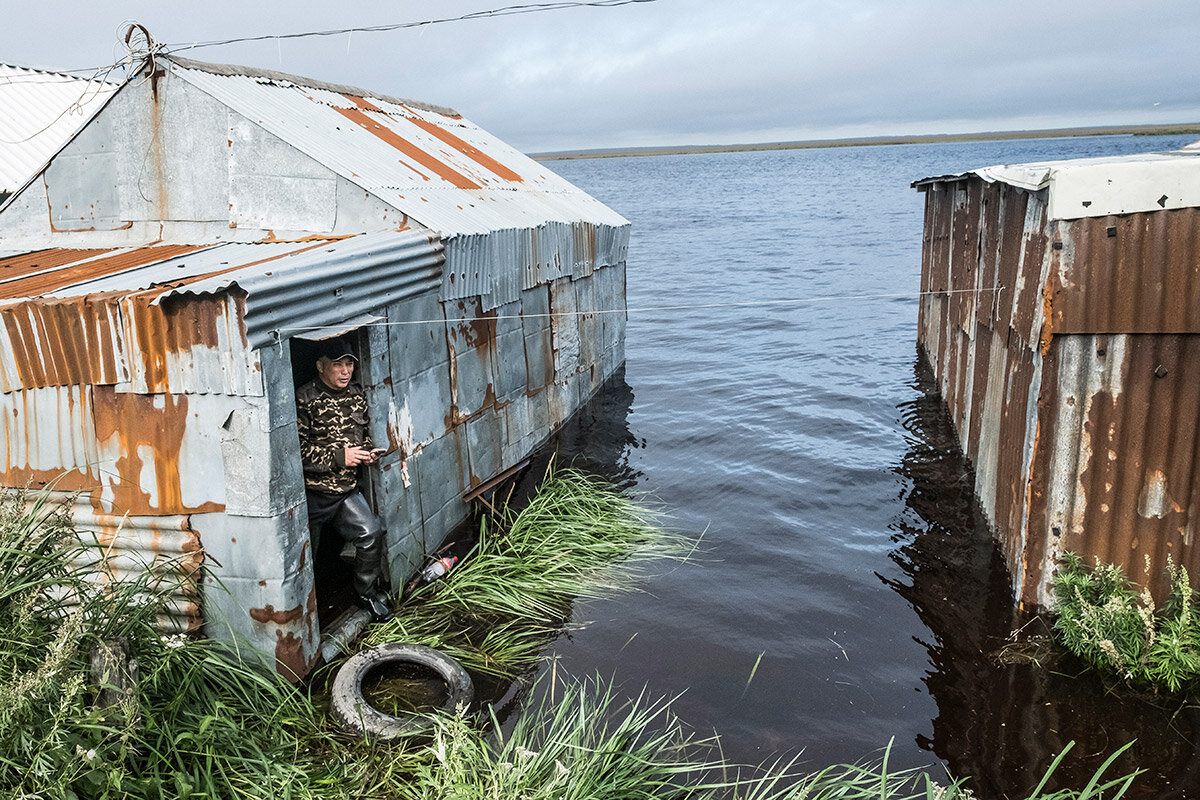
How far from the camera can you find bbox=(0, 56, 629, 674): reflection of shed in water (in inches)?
218

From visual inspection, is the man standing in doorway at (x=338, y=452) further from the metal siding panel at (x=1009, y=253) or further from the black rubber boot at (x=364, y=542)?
the metal siding panel at (x=1009, y=253)

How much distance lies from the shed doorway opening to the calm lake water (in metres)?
2.06

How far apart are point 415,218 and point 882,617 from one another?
5533 mm

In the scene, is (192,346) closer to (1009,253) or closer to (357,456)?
(357,456)

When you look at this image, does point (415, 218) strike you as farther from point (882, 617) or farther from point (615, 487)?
point (882, 617)

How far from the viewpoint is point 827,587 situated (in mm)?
8203

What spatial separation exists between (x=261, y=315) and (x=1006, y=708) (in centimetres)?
578

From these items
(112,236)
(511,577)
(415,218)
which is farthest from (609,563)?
(112,236)

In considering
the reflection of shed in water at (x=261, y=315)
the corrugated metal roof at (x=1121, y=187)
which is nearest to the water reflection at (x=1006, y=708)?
the corrugated metal roof at (x=1121, y=187)

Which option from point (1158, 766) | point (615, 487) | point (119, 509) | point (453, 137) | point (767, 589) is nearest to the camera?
point (1158, 766)

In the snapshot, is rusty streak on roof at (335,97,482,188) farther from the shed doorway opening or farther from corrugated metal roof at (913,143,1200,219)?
corrugated metal roof at (913,143,1200,219)

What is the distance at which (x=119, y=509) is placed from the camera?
18.9ft

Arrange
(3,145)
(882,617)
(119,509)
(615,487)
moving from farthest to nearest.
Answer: (3,145)
(615,487)
(882,617)
(119,509)

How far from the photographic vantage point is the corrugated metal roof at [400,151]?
8.11 m
